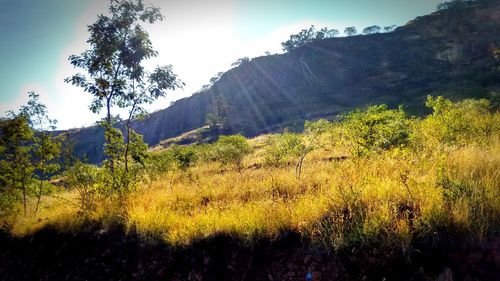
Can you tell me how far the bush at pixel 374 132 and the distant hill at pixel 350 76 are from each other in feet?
146

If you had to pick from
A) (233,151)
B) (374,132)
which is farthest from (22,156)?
(374,132)

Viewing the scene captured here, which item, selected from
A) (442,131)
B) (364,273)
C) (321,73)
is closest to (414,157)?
(442,131)

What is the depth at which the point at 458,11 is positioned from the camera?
79562 mm

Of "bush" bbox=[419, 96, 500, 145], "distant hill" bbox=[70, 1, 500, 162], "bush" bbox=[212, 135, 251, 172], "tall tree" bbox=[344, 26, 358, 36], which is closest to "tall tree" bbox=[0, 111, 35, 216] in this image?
"bush" bbox=[212, 135, 251, 172]

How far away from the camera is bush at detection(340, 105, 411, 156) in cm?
866

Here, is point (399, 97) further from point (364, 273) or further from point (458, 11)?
point (364, 273)

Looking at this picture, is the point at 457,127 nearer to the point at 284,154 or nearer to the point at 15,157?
the point at 284,154

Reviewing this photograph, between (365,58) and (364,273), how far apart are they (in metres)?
91.7

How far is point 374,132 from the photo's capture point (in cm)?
930

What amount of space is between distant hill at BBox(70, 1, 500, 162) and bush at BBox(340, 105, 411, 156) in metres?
44.6

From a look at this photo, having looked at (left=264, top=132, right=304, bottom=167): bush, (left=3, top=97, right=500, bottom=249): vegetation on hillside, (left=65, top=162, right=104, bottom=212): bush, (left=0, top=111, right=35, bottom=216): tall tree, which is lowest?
(left=264, top=132, right=304, bottom=167): bush

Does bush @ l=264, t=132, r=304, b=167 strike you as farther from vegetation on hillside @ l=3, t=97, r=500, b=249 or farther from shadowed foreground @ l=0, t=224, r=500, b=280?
shadowed foreground @ l=0, t=224, r=500, b=280

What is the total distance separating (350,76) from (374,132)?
256 feet

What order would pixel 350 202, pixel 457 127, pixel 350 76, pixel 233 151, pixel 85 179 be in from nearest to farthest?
pixel 350 202 < pixel 85 179 < pixel 457 127 < pixel 233 151 < pixel 350 76
